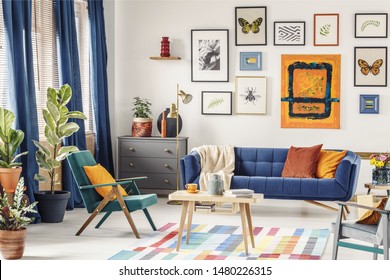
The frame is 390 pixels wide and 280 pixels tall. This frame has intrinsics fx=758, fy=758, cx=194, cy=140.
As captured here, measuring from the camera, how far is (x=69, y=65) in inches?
335

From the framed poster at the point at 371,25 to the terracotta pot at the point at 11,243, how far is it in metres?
5.27

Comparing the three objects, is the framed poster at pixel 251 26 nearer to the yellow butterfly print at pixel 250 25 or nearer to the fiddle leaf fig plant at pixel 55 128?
the yellow butterfly print at pixel 250 25

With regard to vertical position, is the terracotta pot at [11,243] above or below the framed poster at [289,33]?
below

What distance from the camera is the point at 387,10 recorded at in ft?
30.7

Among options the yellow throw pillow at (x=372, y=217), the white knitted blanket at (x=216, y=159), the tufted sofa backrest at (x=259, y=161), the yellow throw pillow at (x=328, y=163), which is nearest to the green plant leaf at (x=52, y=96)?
the white knitted blanket at (x=216, y=159)

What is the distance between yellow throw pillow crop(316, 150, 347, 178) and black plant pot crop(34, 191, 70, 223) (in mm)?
2875

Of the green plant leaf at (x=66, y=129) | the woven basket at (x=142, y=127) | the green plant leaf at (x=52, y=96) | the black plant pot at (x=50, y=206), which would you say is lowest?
the black plant pot at (x=50, y=206)

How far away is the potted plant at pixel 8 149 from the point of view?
6934 mm

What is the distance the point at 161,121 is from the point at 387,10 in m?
3.15

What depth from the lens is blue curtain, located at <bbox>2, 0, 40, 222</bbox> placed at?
7382mm

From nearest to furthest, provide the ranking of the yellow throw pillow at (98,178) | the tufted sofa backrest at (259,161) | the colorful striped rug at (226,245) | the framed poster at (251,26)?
the colorful striped rug at (226,245) → the yellow throw pillow at (98,178) → the tufted sofa backrest at (259,161) → the framed poster at (251,26)

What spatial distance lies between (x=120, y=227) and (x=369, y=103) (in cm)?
378

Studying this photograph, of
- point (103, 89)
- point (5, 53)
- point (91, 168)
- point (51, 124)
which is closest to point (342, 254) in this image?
point (91, 168)

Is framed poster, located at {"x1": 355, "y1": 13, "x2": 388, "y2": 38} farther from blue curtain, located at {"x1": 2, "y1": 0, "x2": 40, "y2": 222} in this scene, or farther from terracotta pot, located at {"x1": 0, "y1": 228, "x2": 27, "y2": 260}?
terracotta pot, located at {"x1": 0, "y1": 228, "x2": 27, "y2": 260}
